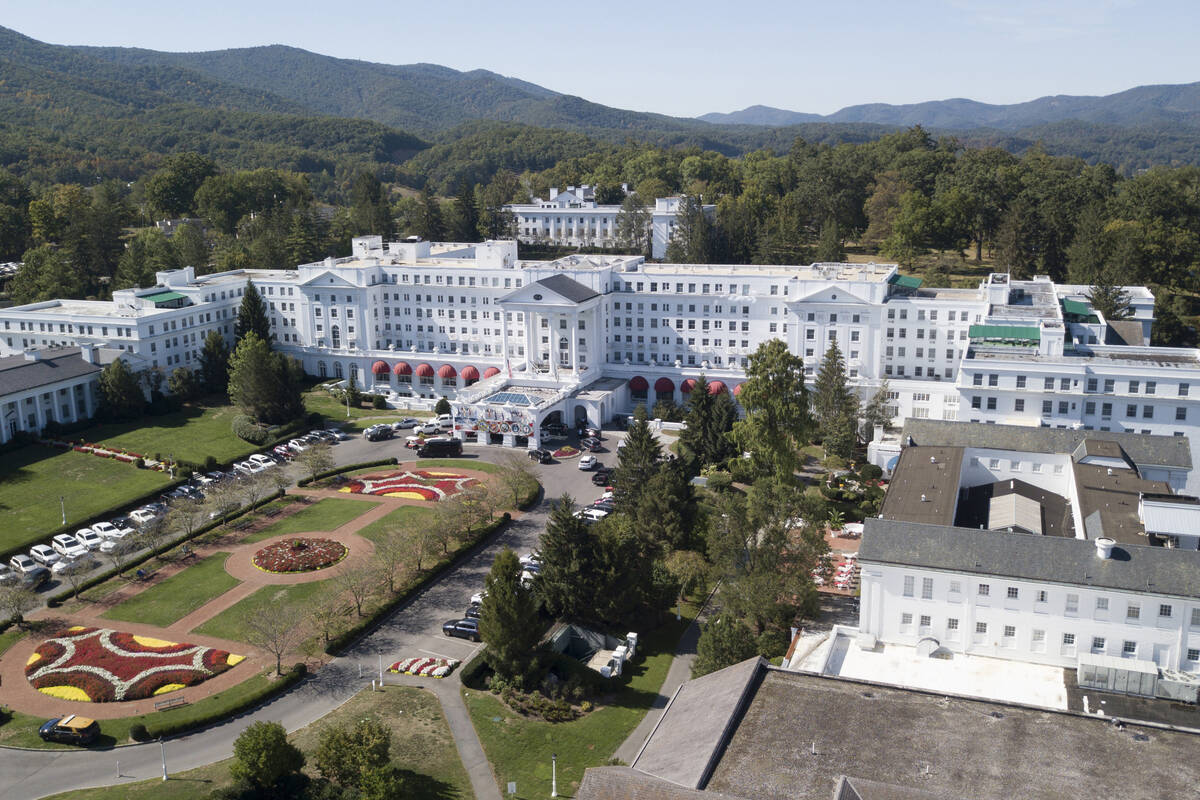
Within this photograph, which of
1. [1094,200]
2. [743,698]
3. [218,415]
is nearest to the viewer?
[743,698]

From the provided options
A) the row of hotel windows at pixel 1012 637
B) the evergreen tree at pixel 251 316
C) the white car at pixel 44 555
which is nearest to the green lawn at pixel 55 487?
the white car at pixel 44 555

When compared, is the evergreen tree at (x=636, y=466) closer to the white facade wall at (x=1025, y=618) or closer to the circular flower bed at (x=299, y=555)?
the white facade wall at (x=1025, y=618)

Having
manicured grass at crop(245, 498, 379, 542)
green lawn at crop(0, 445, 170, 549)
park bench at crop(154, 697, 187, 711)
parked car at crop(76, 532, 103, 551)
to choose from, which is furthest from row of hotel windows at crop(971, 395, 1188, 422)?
green lawn at crop(0, 445, 170, 549)

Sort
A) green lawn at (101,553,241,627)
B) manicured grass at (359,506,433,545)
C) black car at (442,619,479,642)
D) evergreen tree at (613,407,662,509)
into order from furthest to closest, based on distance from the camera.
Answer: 1. manicured grass at (359,506,433,545)
2. evergreen tree at (613,407,662,509)
3. green lawn at (101,553,241,627)
4. black car at (442,619,479,642)

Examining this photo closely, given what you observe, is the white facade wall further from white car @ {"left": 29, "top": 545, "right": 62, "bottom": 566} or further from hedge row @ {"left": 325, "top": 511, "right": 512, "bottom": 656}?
white car @ {"left": 29, "top": 545, "right": 62, "bottom": 566}

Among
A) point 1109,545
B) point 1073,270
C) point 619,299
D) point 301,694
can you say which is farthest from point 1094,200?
point 301,694

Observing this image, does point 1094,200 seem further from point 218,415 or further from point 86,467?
point 86,467
